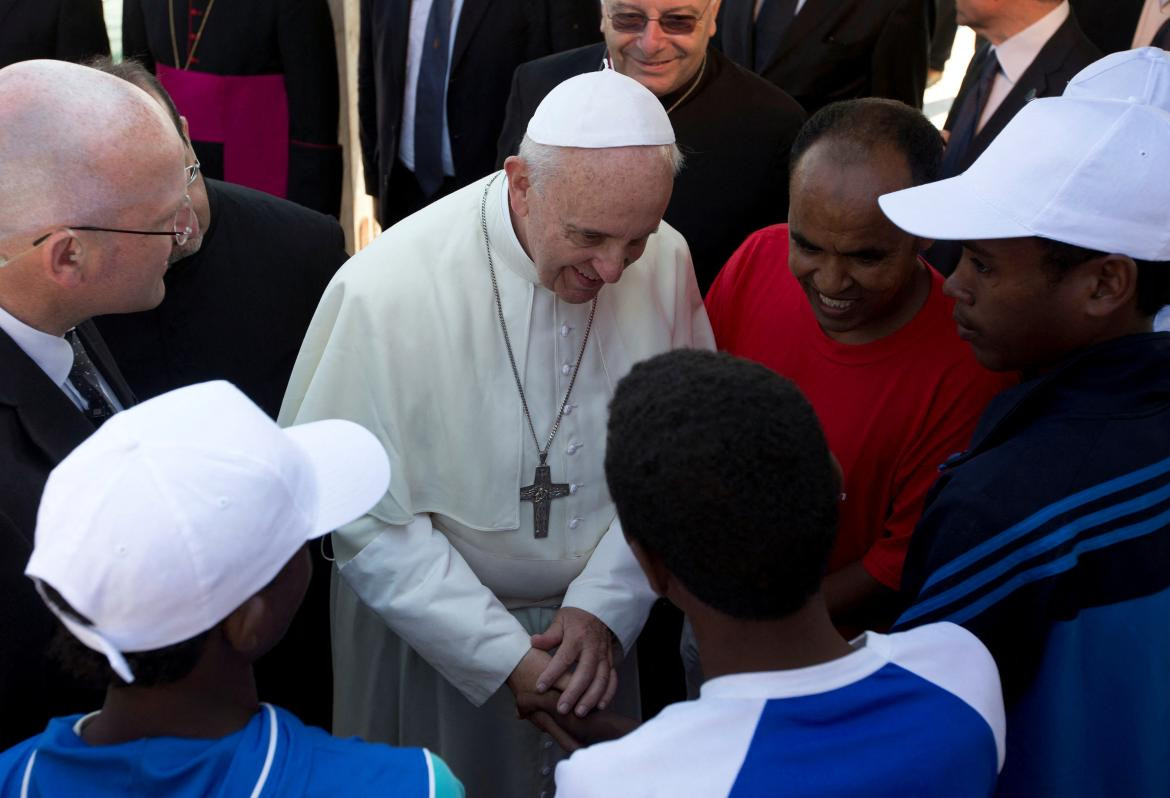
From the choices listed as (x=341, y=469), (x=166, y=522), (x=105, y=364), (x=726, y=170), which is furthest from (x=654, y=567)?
(x=726, y=170)

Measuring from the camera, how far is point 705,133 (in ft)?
12.9

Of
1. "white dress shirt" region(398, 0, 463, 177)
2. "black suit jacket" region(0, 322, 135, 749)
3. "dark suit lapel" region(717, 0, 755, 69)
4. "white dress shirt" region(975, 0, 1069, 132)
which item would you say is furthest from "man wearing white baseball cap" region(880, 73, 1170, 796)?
"white dress shirt" region(398, 0, 463, 177)

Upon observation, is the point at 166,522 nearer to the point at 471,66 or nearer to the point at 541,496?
the point at 541,496

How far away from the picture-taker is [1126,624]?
75.5 inches

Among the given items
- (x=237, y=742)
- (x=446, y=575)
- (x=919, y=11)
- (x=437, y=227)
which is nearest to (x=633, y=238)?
(x=437, y=227)

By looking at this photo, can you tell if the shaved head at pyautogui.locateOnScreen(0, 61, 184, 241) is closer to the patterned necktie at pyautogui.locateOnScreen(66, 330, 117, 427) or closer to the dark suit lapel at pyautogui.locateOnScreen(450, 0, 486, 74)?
the patterned necktie at pyautogui.locateOnScreen(66, 330, 117, 427)

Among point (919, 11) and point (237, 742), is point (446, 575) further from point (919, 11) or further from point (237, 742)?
point (919, 11)

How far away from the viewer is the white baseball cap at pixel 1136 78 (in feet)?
9.24

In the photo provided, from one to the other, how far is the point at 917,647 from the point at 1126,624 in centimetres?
44

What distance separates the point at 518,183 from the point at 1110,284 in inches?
47.9

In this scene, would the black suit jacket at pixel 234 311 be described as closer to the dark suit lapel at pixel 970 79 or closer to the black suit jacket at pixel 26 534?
the black suit jacket at pixel 26 534

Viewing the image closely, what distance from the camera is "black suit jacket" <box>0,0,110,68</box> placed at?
5.36m

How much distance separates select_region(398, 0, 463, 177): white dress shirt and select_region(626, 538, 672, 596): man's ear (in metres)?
4.13

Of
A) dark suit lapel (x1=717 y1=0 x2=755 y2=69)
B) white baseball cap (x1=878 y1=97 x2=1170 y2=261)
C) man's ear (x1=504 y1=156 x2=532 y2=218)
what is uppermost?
white baseball cap (x1=878 y1=97 x2=1170 y2=261)
